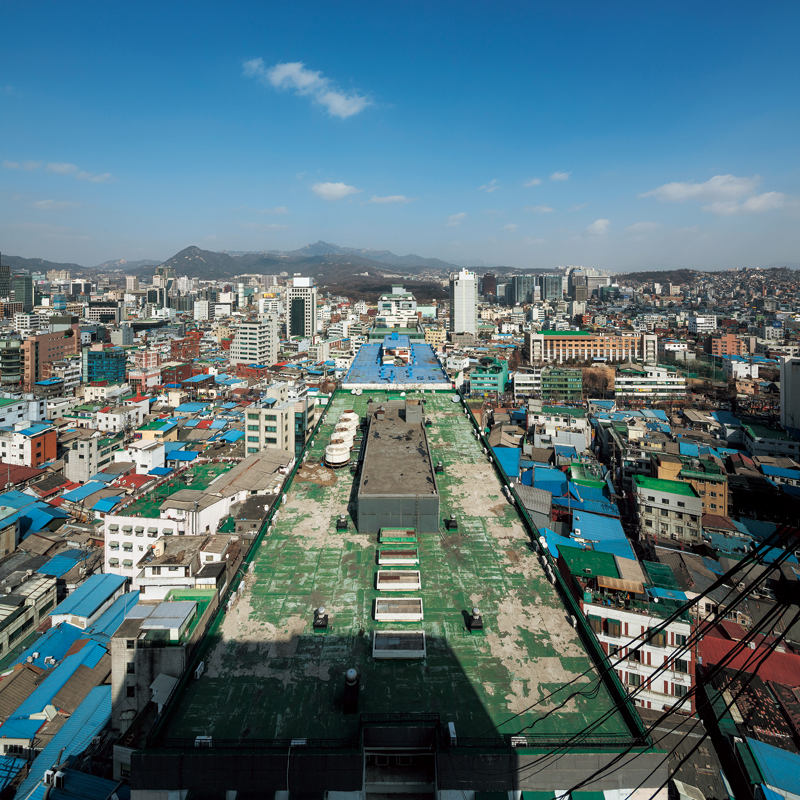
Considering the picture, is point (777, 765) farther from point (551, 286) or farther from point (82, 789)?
point (551, 286)

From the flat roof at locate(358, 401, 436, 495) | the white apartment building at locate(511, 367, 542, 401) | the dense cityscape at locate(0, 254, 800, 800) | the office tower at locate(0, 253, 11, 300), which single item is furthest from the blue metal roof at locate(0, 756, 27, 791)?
the office tower at locate(0, 253, 11, 300)

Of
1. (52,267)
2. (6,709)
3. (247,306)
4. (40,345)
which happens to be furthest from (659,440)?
(52,267)

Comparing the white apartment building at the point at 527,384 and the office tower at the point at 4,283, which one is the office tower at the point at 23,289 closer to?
the office tower at the point at 4,283

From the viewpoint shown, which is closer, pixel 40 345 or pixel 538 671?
pixel 538 671

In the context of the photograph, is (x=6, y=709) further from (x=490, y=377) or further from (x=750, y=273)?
(x=750, y=273)

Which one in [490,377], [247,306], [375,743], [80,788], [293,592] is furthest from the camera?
[247,306]

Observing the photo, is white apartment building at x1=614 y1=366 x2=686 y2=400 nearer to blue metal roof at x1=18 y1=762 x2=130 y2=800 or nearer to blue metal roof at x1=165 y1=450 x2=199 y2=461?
blue metal roof at x1=165 y1=450 x2=199 y2=461

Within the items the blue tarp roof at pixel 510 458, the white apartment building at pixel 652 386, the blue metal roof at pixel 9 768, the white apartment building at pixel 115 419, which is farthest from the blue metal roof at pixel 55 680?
the white apartment building at pixel 652 386
